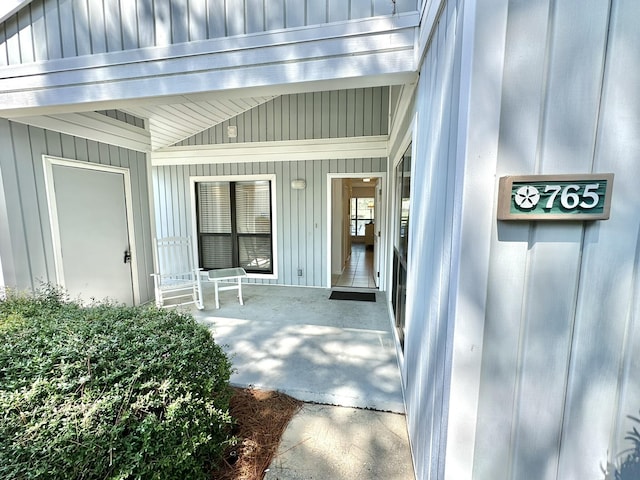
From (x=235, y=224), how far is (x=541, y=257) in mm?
5325

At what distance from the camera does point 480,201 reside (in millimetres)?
874

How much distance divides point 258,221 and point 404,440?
4452mm

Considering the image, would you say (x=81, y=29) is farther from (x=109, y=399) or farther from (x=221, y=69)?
(x=109, y=399)

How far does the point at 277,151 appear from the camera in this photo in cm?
506

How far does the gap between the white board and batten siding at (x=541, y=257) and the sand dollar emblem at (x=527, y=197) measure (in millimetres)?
58

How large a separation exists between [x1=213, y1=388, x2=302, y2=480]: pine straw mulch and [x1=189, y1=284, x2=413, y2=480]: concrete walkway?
0.19 feet

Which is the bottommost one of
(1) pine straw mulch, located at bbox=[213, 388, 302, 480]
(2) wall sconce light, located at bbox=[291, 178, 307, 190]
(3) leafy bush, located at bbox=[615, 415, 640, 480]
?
(1) pine straw mulch, located at bbox=[213, 388, 302, 480]

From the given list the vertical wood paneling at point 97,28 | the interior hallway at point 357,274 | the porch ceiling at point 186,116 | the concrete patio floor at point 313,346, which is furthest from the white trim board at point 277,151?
the vertical wood paneling at point 97,28

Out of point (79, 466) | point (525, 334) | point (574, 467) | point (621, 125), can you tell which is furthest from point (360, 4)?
point (79, 466)

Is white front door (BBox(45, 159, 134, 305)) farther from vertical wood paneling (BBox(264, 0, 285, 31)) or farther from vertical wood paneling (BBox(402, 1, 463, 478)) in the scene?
vertical wood paneling (BBox(402, 1, 463, 478))

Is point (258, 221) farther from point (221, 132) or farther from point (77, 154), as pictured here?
point (77, 154)

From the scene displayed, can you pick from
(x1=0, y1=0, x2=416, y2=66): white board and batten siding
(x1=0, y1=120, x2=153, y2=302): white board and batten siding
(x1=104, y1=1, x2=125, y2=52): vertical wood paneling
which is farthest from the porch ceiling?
(x1=104, y1=1, x2=125, y2=52): vertical wood paneling

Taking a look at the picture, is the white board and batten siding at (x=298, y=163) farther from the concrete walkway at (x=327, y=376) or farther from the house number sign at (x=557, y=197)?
the house number sign at (x=557, y=197)

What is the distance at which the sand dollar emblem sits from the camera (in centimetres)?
83
